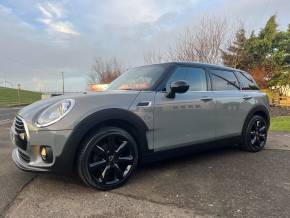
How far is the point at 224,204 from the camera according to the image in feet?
11.2

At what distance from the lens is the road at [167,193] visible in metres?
3.22

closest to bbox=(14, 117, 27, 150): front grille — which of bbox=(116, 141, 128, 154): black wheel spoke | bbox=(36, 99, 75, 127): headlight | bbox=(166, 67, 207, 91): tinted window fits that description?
bbox=(36, 99, 75, 127): headlight

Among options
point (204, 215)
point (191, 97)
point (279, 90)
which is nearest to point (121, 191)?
point (204, 215)

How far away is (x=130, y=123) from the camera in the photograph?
3.97 meters

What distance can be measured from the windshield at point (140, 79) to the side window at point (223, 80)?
1.07 meters

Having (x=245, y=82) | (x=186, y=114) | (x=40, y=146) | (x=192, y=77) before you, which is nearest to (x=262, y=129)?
(x=245, y=82)

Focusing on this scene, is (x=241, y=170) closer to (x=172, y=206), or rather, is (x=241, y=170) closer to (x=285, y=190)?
(x=285, y=190)

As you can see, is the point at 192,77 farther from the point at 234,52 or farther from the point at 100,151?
the point at 234,52

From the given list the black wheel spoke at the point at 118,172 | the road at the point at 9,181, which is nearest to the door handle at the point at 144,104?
the black wheel spoke at the point at 118,172

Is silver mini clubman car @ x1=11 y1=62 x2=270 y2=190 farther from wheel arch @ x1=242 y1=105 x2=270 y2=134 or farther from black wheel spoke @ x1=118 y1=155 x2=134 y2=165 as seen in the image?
wheel arch @ x1=242 y1=105 x2=270 y2=134

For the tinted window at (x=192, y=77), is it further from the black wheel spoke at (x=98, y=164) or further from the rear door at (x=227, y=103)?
the black wheel spoke at (x=98, y=164)

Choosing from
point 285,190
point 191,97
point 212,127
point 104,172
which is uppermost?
point 191,97

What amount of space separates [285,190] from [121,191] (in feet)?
6.33

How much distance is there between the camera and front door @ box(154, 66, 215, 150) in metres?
4.29
